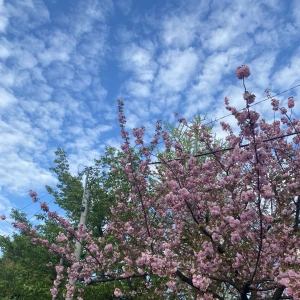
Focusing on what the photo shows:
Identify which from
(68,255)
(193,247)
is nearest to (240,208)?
(193,247)

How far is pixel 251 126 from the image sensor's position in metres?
5.13

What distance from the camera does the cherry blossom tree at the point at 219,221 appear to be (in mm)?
5516

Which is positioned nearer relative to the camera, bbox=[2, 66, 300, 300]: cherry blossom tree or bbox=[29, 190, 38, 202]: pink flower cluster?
bbox=[2, 66, 300, 300]: cherry blossom tree

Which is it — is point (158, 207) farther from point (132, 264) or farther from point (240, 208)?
point (240, 208)

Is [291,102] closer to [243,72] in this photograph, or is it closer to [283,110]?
[283,110]

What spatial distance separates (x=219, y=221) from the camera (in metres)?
6.75

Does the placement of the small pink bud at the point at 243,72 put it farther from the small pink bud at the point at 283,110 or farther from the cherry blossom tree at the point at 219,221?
the small pink bud at the point at 283,110

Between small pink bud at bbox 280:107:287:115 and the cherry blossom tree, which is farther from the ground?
small pink bud at bbox 280:107:287:115

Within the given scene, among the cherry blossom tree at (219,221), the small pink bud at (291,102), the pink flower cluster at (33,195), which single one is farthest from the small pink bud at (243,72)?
the pink flower cluster at (33,195)

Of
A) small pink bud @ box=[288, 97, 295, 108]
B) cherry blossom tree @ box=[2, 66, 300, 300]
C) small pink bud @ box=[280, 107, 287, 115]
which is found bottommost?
cherry blossom tree @ box=[2, 66, 300, 300]

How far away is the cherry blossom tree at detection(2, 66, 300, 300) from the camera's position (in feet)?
18.1

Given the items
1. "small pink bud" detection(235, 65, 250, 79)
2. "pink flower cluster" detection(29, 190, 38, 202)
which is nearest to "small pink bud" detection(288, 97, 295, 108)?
"small pink bud" detection(235, 65, 250, 79)

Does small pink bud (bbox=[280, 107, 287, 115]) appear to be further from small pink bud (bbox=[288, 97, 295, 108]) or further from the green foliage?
the green foliage

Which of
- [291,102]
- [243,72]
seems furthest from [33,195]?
[291,102]
